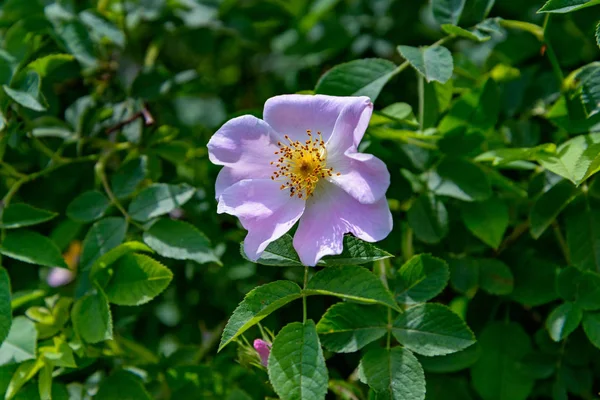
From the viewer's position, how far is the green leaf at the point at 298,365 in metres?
1.04

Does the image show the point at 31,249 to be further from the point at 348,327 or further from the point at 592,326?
the point at 592,326

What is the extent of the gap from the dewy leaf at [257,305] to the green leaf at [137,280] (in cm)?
24

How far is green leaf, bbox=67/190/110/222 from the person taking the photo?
1.47 meters

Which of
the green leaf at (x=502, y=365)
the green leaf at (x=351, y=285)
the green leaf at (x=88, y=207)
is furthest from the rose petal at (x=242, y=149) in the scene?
the green leaf at (x=502, y=365)

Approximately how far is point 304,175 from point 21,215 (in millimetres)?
590

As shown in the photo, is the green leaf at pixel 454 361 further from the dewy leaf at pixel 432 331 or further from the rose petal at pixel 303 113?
the rose petal at pixel 303 113

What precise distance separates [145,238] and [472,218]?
653 millimetres

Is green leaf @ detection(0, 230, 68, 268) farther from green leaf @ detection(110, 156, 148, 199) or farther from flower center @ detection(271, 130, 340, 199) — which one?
flower center @ detection(271, 130, 340, 199)

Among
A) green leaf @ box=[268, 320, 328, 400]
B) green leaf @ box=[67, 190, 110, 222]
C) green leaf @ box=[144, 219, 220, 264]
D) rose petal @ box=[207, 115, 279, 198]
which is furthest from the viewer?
green leaf @ box=[67, 190, 110, 222]

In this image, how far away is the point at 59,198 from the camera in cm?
173

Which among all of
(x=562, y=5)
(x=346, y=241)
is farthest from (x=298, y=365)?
(x=562, y=5)

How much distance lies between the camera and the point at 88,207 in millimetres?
1485

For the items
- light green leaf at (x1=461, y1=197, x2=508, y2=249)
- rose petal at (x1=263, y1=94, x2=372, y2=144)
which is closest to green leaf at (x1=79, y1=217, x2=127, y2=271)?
rose petal at (x1=263, y1=94, x2=372, y2=144)

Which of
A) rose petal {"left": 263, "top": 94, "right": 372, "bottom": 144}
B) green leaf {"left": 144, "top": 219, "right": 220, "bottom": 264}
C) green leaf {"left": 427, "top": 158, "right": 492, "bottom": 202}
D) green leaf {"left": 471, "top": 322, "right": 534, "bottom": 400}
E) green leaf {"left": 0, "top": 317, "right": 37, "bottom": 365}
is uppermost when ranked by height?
rose petal {"left": 263, "top": 94, "right": 372, "bottom": 144}
